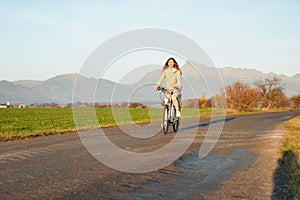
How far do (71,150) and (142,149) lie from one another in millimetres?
1768

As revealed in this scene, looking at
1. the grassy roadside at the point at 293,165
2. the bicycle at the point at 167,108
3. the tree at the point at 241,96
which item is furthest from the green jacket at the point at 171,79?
the tree at the point at 241,96

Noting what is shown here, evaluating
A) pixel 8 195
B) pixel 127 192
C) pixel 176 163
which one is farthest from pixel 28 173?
pixel 176 163

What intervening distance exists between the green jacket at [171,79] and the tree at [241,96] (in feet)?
163

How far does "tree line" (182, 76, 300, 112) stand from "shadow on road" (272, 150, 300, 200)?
9.49 m

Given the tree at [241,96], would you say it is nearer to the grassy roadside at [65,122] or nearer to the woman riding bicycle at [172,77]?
the grassy roadside at [65,122]

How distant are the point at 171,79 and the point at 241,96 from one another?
54.0 meters

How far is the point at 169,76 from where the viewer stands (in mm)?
12602

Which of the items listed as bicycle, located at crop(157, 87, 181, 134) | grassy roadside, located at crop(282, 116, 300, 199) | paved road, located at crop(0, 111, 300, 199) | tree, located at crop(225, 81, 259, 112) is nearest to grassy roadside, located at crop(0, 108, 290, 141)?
bicycle, located at crop(157, 87, 181, 134)

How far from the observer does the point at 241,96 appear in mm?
64500

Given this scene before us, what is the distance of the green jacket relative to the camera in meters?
12.5

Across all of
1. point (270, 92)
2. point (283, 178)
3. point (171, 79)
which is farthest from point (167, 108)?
point (270, 92)

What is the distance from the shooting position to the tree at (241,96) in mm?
62688

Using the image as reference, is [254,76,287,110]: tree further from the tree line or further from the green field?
the green field

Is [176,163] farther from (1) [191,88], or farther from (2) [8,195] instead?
(1) [191,88]
